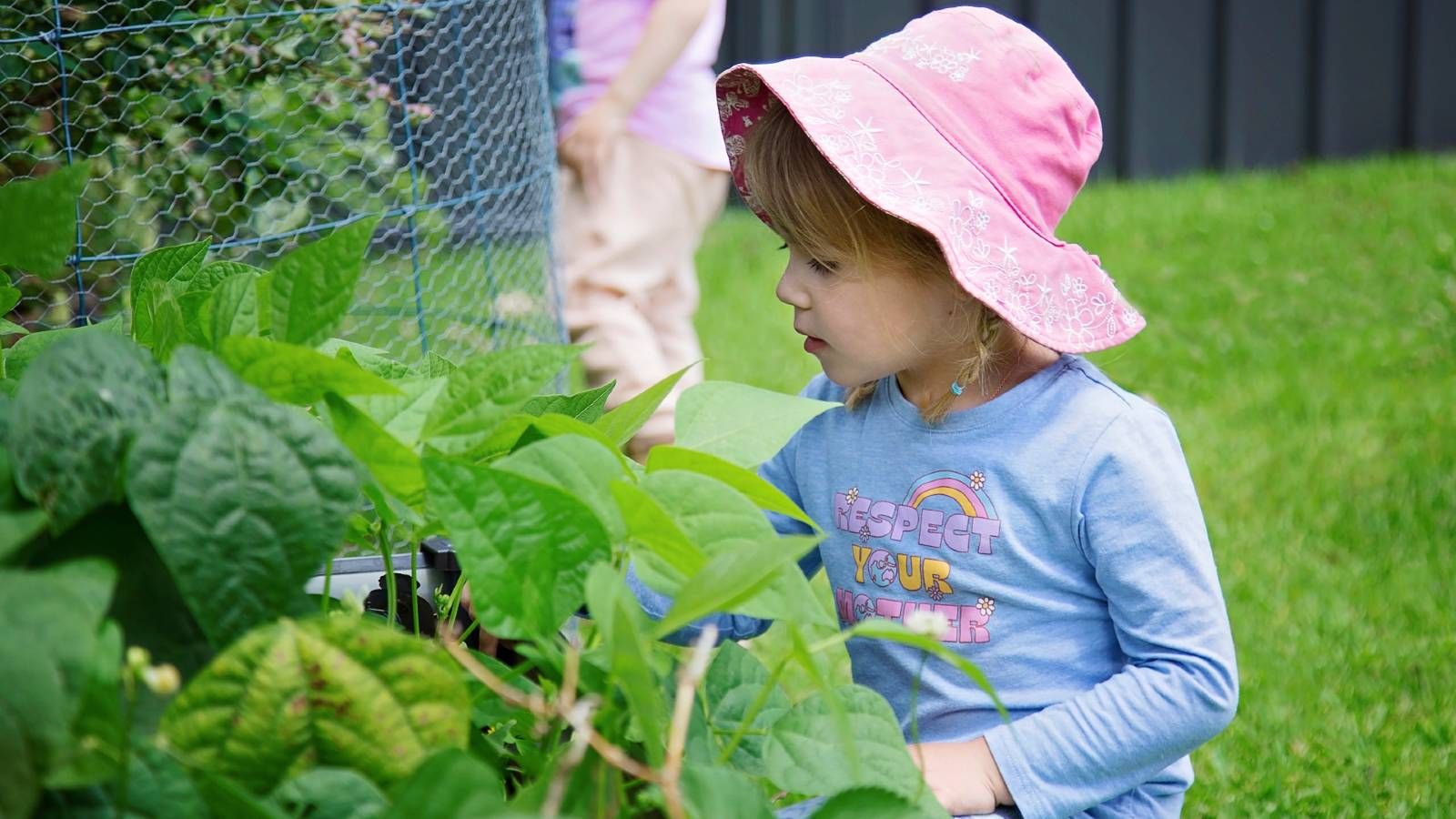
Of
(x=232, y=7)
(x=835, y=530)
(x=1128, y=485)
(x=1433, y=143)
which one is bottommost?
(x=1433, y=143)

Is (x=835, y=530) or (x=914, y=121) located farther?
(x=835, y=530)

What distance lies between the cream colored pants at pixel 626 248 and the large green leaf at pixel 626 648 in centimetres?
224

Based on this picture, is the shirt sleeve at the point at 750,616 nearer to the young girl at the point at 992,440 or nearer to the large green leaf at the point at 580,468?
the young girl at the point at 992,440

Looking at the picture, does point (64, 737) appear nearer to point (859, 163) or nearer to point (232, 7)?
point (859, 163)

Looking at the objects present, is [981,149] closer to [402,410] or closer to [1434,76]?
[402,410]

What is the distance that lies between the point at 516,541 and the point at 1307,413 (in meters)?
3.24

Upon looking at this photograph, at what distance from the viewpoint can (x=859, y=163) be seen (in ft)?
4.31

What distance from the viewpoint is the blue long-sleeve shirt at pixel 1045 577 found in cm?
121

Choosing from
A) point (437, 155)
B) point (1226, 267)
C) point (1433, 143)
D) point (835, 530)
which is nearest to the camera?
point (835, 530)

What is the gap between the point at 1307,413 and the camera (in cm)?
357

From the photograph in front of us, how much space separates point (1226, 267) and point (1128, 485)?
386 cm

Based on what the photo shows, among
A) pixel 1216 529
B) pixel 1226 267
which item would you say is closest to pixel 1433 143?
pixel 1226 267

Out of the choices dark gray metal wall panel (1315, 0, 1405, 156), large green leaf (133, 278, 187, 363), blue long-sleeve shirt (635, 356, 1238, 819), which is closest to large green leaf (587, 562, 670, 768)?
large green leaf (133, 278, 187, 363)

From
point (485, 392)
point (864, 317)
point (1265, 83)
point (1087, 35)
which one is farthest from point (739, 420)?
point (1265, 83)
